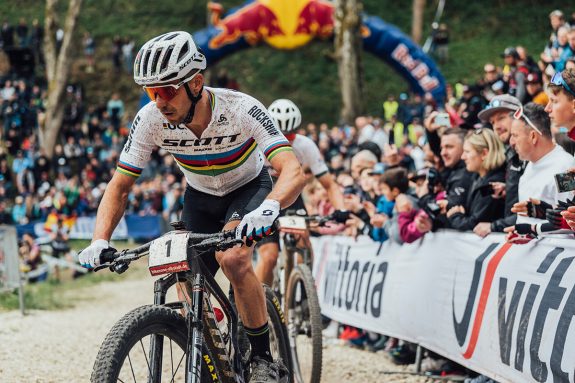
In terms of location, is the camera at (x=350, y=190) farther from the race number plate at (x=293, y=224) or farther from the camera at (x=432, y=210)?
the race number plate at (x=293, y=224)

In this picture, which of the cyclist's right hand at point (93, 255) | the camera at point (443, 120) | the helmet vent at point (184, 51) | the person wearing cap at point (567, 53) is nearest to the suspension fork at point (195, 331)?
the cyclist's right hand at point (93, 255)

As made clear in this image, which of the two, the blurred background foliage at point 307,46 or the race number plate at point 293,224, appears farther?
the blurred background foliage at point 307,46

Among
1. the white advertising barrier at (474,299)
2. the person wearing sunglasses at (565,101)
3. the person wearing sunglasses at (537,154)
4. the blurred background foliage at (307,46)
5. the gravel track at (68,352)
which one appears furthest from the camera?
the blurred background foliage at (307,46)

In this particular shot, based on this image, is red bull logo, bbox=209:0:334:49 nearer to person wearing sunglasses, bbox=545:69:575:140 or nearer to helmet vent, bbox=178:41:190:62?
person wearing sunglasses, bbox=545:69:575:140

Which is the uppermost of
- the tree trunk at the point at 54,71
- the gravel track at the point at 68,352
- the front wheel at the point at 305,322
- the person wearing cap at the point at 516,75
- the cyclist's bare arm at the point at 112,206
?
the tree trunk at the point at 54,71

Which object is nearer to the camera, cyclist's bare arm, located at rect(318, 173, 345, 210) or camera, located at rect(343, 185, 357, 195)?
cyclist's bare arm, located at rect(318, 173, 345, 210)

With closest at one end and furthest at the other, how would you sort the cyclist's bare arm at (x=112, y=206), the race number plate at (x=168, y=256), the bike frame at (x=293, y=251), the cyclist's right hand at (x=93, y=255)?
the race number plate at (x=168, y=256), the cyclist's right hand at (x=93, y=255), the cyclist's bare arm at (x=112, y=206), the bike frame at (x=293, y=251)

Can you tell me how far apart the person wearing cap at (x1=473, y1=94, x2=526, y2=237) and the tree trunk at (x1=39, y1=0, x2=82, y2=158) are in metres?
24.6

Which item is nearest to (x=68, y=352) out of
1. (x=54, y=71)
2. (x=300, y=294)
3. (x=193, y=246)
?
(x=300, y=294)

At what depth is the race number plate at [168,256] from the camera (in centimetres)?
454

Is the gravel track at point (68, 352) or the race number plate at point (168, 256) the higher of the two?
the race number plate at point (168, 256)

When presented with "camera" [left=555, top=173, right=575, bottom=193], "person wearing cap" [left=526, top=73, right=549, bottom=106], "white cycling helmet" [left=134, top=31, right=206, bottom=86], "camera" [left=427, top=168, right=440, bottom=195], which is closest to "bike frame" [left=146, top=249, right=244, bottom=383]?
"white cycling helmet" [left=134, top=31, right=206, bottom=86]

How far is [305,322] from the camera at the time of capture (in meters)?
7.59

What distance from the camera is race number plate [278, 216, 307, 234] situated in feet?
24.8
